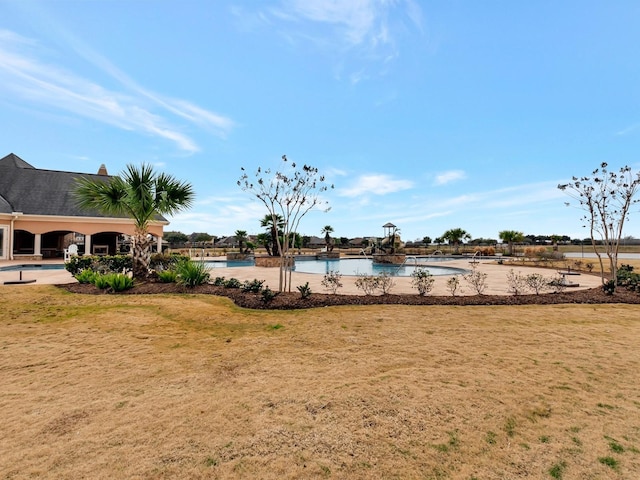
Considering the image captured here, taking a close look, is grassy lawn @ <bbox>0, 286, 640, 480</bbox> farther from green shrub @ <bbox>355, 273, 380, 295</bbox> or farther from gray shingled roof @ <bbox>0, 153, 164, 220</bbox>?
gray shingled roof @ <bbox>0, 153, 164, 220</bbox>

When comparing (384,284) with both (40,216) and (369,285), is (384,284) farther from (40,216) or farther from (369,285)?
(40,216)

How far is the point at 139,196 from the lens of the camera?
11.9m

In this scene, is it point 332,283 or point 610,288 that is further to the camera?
point 332,283

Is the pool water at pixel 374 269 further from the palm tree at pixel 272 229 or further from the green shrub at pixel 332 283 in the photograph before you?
the green shrub at pixel 332 283

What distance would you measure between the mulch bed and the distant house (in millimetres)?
17918

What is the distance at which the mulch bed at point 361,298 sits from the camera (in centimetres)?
902

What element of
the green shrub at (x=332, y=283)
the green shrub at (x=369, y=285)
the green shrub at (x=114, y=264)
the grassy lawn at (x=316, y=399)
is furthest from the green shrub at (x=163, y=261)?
the green shrub at (x=369, y=285)

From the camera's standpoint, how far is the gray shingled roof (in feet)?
80.9

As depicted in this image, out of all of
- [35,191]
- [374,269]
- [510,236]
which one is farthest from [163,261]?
[510,236]

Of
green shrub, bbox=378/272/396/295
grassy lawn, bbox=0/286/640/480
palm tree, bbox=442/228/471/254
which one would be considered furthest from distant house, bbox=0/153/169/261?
palm tree, bbox=442/228/471/254

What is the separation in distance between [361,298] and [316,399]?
19.6ft

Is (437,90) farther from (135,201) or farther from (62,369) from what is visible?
(62,369)

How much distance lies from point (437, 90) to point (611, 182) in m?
9.38

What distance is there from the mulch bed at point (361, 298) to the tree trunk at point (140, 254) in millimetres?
1316
